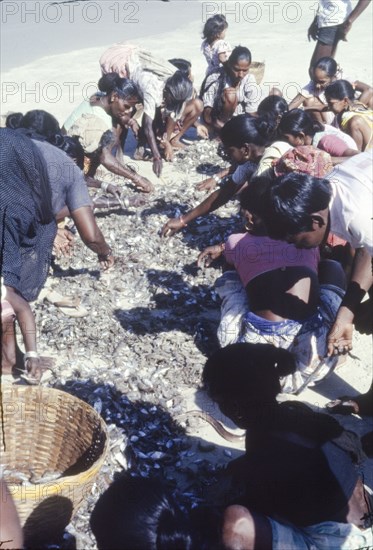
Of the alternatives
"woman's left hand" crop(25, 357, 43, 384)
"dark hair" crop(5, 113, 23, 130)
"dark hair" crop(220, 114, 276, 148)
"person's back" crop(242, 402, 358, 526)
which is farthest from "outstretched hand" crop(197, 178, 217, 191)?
"person's back" crop(242, 402, 358, 526)

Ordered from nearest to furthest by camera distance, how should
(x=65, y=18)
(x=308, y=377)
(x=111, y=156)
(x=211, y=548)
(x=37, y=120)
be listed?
(x=211, y=548) → (x=308, y=377) → (x=37, y=120) → (x=111, y=156) → (x=65, y=18)

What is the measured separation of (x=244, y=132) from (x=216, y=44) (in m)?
4.51

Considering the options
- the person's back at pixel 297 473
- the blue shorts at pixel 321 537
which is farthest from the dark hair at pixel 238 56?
the blue shorts at pixel 321 537

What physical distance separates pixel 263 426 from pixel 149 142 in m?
5.83

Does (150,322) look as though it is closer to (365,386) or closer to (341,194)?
(365,386)

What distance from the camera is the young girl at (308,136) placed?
563cm

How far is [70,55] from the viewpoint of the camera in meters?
14.6

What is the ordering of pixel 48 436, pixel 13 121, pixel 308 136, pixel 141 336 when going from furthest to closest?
pixel 13 121 → pixel 308 136 → pixel 141 336 → pixel 48 436

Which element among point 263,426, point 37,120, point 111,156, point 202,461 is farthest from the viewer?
point 111,156

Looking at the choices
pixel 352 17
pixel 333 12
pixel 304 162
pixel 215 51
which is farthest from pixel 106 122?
pixel 352 17

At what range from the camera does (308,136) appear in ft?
18.8

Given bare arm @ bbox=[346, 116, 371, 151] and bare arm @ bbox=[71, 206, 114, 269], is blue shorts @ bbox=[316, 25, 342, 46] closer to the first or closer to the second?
bare arm @ bbox=[346, 116, 371, 151]

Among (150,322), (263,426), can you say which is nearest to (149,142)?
(150,322)

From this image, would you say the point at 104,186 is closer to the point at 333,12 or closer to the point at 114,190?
the point at 114,190
